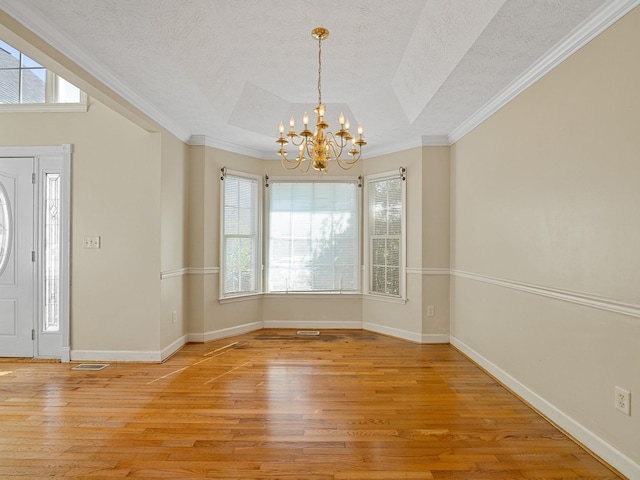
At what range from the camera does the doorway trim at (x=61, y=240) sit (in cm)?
400

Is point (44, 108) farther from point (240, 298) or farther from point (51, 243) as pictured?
point (240, 298)

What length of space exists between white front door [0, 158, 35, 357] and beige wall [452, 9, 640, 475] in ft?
15.3

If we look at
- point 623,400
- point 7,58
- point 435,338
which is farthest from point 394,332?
point 7,58

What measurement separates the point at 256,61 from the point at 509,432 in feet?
11.6

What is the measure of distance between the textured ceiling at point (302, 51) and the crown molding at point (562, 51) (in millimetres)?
32

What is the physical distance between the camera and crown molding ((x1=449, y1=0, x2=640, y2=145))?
2119 mm

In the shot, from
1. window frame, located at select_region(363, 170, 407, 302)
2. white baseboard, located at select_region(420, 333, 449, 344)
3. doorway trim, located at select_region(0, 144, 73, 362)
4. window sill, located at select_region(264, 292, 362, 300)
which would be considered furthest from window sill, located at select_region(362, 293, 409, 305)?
doorway trim, located at select_region(0, 144, 73, 362)

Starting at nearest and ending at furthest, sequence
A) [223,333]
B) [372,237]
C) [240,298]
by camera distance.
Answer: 1. [223,333]
2. [240,298]
3. [372,237]

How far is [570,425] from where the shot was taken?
99.1 inches

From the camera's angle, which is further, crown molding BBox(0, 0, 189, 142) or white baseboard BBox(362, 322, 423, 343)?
white baseboard BBox(362, 322, 423, 343)

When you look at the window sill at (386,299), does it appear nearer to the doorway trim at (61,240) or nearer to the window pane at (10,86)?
the doorway trim at (61,240)

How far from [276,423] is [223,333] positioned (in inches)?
98.8

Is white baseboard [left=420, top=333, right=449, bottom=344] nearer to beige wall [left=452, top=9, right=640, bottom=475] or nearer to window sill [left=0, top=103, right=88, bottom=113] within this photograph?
beige wall [left=452, top=9, right=640, bottom=475]

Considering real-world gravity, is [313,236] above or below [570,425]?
above
